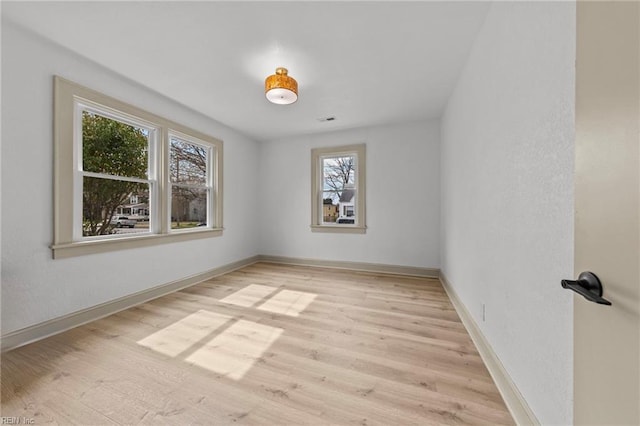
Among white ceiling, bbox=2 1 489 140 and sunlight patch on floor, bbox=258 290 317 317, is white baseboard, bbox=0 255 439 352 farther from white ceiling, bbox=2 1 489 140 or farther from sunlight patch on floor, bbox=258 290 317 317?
white ceiling, bbox=2 1 489 140

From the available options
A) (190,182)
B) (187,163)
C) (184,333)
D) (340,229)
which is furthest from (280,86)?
(340,229)

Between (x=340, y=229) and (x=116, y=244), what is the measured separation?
328 centimetres

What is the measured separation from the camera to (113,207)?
274cm

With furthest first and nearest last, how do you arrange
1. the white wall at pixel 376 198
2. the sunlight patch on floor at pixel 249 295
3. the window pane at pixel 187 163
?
the white wall at pixel 376 198, the window pane at pixel 187 163, the sunlight patch on floor at pixel 249 295

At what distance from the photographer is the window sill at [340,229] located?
447 centimetres

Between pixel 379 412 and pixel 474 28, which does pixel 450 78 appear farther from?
pixel 379 412

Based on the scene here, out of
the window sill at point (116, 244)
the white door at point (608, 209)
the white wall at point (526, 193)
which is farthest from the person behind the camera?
the window sill at point (116, 244)

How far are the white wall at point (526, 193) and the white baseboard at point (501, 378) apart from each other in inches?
2.2

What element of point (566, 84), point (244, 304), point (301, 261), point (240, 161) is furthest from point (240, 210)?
point (566, 84)

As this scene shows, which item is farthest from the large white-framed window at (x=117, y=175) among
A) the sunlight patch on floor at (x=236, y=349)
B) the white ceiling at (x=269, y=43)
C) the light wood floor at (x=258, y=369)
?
the sunlight patch on floor at (x=236, y=349)

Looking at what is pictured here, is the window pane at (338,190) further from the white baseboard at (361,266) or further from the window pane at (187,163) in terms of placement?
the window pane at (187,163)

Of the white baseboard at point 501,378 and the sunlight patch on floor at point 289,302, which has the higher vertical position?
the white baseboard at point 501,378

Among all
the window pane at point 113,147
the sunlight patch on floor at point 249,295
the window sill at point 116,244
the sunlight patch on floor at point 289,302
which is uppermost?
the window pane at point 113,147

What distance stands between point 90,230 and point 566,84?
3.82 meters
